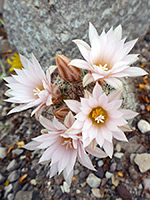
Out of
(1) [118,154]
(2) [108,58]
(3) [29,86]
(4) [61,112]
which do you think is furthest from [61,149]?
(1) [118,154]

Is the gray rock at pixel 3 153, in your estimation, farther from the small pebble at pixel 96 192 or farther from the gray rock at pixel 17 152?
the small pebble at pixel 96 192

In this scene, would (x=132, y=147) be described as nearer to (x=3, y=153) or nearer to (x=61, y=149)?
(x=61, y=149)

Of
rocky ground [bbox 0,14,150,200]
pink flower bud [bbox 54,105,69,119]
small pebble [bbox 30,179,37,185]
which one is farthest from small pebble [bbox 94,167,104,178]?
pink flower bud [bbox 54,105,69,119]

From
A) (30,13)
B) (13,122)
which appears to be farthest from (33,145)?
(30,13)

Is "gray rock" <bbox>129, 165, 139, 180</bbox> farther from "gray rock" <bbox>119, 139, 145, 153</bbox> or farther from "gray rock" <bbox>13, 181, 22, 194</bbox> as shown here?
"gray rock" <bbox>13, 181, 22, 194</bbox>

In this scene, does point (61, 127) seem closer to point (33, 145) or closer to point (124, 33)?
point (33, 145)

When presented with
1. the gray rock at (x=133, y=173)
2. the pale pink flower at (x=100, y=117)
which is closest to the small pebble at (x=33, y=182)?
the gray rock at (x=133, y=173)

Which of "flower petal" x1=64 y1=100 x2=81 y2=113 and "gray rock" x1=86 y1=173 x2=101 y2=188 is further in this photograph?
"gray rock" x1=86 y1=173 x2=101 y2=188
